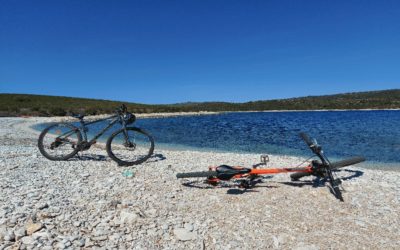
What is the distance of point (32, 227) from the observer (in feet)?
18.4

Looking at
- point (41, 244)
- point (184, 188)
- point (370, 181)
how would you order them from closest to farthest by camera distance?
1. point (41, 244)
2. point (184, 188)
3. point (370, 181)

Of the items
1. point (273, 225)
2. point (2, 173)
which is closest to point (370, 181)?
point (273, 225)

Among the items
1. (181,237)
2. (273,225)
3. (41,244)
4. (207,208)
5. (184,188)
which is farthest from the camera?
(184,188)

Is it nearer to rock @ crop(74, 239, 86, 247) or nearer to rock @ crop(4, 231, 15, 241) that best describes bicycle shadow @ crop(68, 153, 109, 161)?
rock @ crop(4, 231, 15, 241)

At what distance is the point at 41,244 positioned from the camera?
5195mm

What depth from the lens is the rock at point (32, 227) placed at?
18.1 feet

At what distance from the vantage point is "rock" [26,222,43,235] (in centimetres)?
550

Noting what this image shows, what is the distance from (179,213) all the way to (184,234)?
0.89 m

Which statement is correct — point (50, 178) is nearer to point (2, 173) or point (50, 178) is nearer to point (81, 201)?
point (2, 173)

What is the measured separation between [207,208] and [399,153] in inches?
673

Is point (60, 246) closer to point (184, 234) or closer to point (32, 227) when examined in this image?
point (32, 227)

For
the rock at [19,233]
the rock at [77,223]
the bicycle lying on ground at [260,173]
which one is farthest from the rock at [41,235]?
the bicycle lying on ground at [260,173]

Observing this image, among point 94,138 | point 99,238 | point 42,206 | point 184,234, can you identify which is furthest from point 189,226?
point 94,138

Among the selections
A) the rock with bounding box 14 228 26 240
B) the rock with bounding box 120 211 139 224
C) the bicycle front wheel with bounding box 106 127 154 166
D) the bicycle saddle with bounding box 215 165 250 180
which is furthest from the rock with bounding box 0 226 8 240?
the bicycle front wheel with bounding box 106 127 154 166
